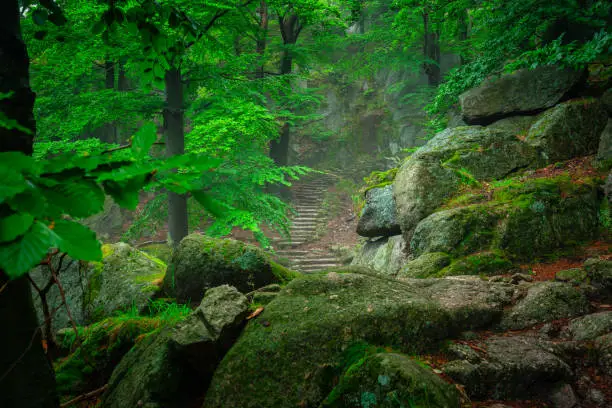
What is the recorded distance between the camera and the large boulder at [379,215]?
916 cm

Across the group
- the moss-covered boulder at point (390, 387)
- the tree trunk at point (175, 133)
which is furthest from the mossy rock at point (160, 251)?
Result: the moss-covered boulder at point (390, 387)

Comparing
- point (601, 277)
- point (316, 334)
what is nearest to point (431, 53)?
point (601, 277)

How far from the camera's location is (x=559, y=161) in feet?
24.6

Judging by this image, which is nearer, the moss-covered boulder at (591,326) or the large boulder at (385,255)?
the moss-covered boulder at (591,326)

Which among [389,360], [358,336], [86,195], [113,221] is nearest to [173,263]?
[358,336]

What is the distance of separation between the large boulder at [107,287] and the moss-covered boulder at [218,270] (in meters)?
0.55

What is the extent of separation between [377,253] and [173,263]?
19.1 ft

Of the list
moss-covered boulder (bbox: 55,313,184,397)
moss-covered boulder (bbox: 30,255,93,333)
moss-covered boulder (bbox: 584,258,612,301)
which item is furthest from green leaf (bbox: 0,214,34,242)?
moss-covered boulder (bbox: 30,255,93,333)

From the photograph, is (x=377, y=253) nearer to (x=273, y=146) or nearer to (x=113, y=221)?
(x=273, y=146)

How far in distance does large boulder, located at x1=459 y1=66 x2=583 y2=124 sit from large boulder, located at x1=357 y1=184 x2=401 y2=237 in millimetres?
3152

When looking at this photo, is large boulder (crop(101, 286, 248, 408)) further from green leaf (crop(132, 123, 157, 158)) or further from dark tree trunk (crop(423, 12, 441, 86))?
dark tree trunk (crop(423, 12, 441, 86))

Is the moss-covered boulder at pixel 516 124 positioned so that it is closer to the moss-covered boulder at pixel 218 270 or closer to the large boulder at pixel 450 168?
the large boulder at pixel 450 168

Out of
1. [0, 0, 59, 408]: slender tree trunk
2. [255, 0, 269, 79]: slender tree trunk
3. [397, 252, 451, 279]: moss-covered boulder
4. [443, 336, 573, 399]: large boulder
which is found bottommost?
[397, 252, 451, 279]: moss-covered boulder

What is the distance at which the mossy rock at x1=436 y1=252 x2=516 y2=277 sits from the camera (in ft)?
17.7
